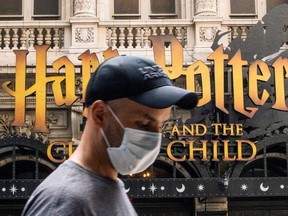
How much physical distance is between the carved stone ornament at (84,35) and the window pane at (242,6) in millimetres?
3628

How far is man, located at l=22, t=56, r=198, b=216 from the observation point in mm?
2027

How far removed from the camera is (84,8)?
15.7 metres

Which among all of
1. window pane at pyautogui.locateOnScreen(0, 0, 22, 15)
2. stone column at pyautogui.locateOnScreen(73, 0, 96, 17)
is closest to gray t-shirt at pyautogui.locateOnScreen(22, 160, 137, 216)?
stone column at pyautogui.locateOnScreen(73, 0, 96, 17)

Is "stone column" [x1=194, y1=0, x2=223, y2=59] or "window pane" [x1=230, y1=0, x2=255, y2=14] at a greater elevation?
"window pane" [x1=230, y1=0, x2=255, y2=14]

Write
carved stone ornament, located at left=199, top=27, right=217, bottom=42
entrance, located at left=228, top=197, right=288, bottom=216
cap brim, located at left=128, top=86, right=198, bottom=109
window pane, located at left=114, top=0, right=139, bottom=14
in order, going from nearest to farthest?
cap brim, located at left=128, top=86, right=198, bottom=109
entrance, located at left=228, top=197, right=288, bottom=216
carved stone ornament, located at left=199, top=27, right=217, bottom=42
window pane, located at left=114, top=0, right=139, bottom=14

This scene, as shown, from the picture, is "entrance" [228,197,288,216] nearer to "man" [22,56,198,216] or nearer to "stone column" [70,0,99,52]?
"stone column" [70,0,99,52]

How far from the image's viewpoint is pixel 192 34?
15695mm

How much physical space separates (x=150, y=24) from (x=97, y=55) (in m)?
1.42

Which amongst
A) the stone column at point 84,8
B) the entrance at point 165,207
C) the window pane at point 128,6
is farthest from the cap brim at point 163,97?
the window pane at point 128,6

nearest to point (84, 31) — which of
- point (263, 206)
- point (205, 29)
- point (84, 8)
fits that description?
point (84, 8)

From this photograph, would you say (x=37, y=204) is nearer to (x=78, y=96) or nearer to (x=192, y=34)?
(x=78, y=96)

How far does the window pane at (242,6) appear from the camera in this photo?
16.8m

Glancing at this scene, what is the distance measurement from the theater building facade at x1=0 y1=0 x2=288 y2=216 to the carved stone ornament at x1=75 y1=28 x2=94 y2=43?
0.08ft

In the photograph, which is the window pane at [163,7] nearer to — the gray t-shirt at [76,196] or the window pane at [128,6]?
the window pane at [128,6]
